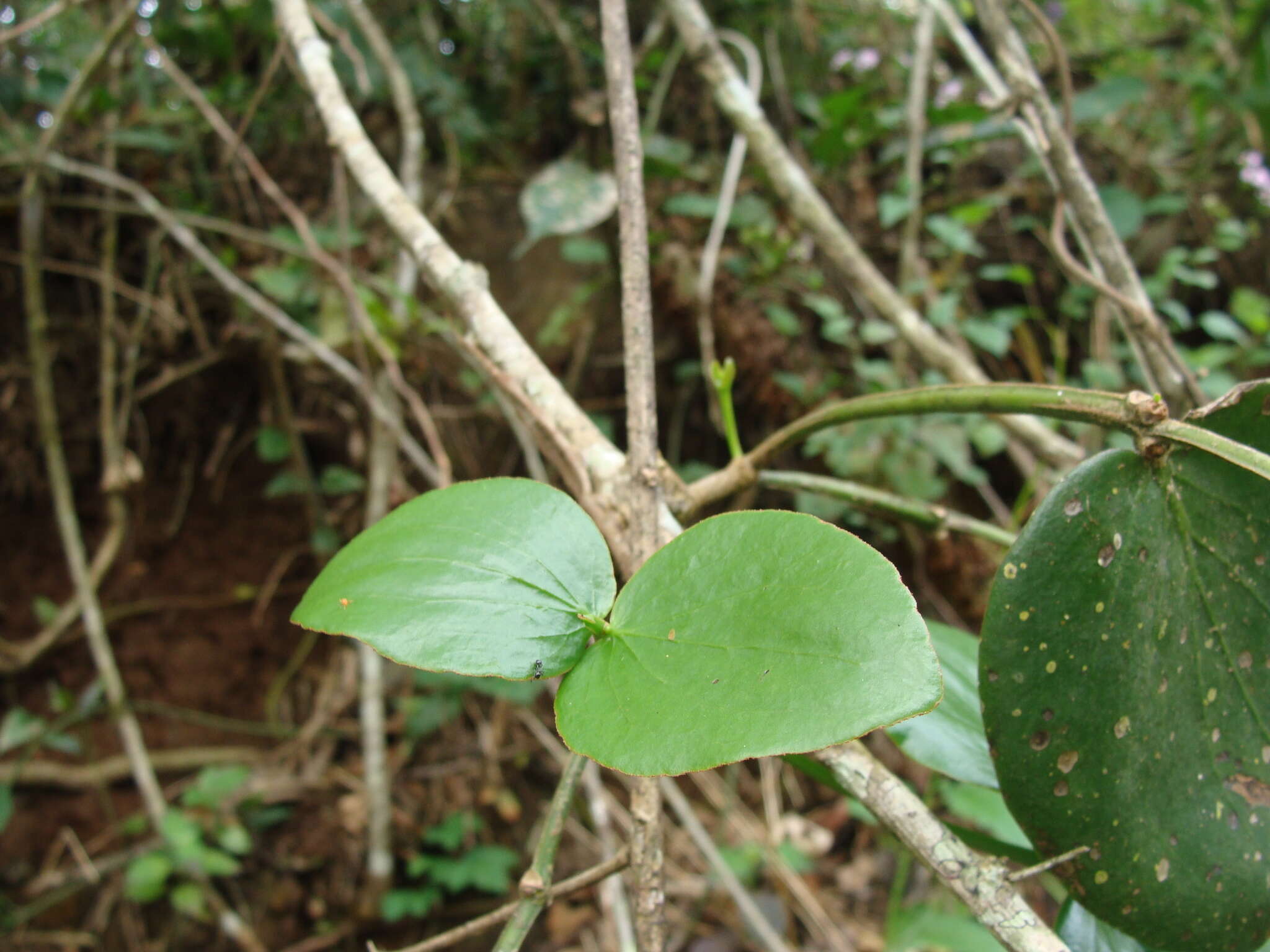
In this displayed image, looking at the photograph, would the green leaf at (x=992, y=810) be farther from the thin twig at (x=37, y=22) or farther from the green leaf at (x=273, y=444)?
the thin twig at (x=37, y=22)

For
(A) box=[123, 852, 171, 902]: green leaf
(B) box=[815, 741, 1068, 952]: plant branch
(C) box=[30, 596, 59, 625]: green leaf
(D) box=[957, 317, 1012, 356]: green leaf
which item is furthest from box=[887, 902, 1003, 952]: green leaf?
(C) box=[30, 596, 59, 625]: green leaf

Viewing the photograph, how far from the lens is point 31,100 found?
1366mm

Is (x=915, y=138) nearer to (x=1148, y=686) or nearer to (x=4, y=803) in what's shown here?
(x=1148, y=686)

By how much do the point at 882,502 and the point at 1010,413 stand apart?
217 millimetres

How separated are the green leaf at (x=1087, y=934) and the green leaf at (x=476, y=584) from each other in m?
0.31

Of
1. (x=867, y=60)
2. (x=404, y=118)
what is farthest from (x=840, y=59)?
(x=404, y=118)

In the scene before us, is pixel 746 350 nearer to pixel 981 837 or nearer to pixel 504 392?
pixel 504 392

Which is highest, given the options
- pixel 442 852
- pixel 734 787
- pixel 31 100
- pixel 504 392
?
pixel 31 100

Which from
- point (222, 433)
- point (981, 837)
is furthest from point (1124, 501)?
point (222, 433)

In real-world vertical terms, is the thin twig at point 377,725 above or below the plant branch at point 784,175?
below

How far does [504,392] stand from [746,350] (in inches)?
41.2

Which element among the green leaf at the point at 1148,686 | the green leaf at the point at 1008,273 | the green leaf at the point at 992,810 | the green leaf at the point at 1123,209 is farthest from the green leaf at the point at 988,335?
the green leaf at the point at 1148,686

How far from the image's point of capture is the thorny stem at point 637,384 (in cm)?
36

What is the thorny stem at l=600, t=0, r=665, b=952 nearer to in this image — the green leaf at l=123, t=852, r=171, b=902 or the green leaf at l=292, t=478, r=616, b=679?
the green leaf at l=292, t=478, r=616, b=679
